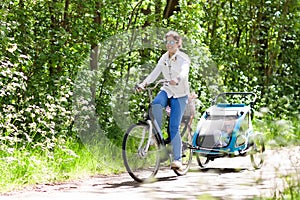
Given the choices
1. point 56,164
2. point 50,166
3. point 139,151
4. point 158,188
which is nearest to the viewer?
point 158,188

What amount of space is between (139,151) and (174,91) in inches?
36.8

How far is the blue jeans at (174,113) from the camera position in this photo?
26.7 feet

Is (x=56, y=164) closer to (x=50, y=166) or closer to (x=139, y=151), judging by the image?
(x=50, y=166)

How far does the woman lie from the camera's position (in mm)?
8180

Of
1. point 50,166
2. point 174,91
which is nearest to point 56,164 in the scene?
point 50,166

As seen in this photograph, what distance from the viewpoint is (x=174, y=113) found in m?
8.30

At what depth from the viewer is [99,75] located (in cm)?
1081

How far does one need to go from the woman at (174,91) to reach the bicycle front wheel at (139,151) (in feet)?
0.94

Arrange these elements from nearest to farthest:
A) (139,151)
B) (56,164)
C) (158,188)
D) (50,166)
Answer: (158,188) → (139,151) → (50,166) → (56,164)

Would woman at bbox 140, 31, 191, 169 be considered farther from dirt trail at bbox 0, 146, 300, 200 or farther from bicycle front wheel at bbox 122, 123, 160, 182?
dirt trail at bbox 0, 146, 300, 200

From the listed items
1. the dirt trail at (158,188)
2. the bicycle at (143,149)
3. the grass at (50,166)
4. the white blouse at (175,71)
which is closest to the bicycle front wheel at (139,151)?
the bicycle at (143,149)

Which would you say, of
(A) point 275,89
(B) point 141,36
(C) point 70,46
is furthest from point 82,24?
(A) point 275,89

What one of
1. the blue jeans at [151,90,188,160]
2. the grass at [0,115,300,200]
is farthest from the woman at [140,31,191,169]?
the grass at [0,115,300,200]

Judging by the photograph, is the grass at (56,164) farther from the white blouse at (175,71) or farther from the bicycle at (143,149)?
the white blouse at (175,71)
